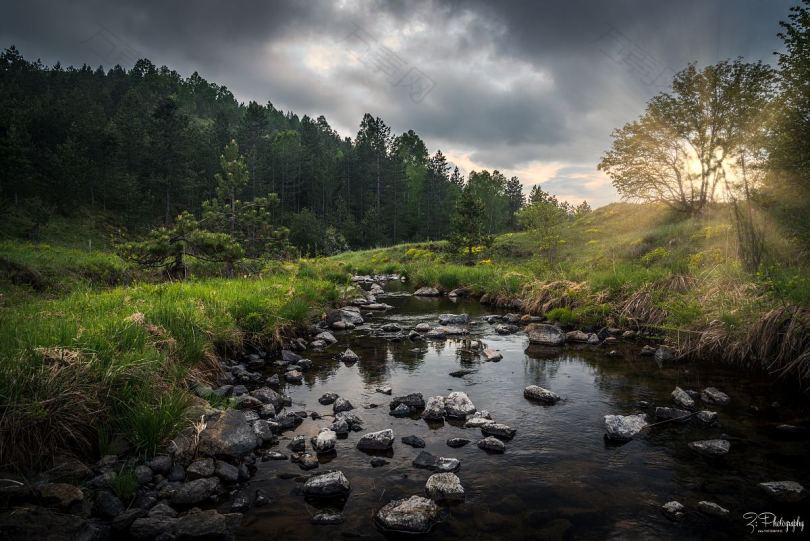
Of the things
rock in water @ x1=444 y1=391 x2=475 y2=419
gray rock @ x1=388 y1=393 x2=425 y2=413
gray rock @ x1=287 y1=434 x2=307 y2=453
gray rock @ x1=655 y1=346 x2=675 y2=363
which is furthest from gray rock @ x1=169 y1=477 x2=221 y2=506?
gray rock @ x1=655 y1=346 x2=675 y2=363

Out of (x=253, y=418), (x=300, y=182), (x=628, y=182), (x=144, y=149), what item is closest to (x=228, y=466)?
(x=253, y=418)

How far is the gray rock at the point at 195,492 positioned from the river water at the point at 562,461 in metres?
0.53

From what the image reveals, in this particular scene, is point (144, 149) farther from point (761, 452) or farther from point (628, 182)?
point (761, 452)

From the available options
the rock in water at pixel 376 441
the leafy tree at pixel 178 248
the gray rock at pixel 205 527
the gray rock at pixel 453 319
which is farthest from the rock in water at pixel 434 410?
the leafy tree at pixel 178 248

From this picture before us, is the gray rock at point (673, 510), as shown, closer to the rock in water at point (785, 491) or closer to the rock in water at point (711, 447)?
the rock in water at point (785, 491)

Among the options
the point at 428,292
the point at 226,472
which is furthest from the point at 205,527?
the point at 428,292

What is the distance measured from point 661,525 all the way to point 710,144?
34813 millimetres

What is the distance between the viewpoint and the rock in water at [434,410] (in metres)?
7.04

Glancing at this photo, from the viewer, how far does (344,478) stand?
5.00m

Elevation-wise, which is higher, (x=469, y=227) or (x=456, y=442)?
(x=469, y=227)

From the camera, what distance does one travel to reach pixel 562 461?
570 centimetres

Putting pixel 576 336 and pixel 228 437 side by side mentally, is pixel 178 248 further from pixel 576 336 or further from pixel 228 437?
pixel 576 336

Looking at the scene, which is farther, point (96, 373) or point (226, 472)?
point (96, 373)

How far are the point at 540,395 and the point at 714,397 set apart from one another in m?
3.11
